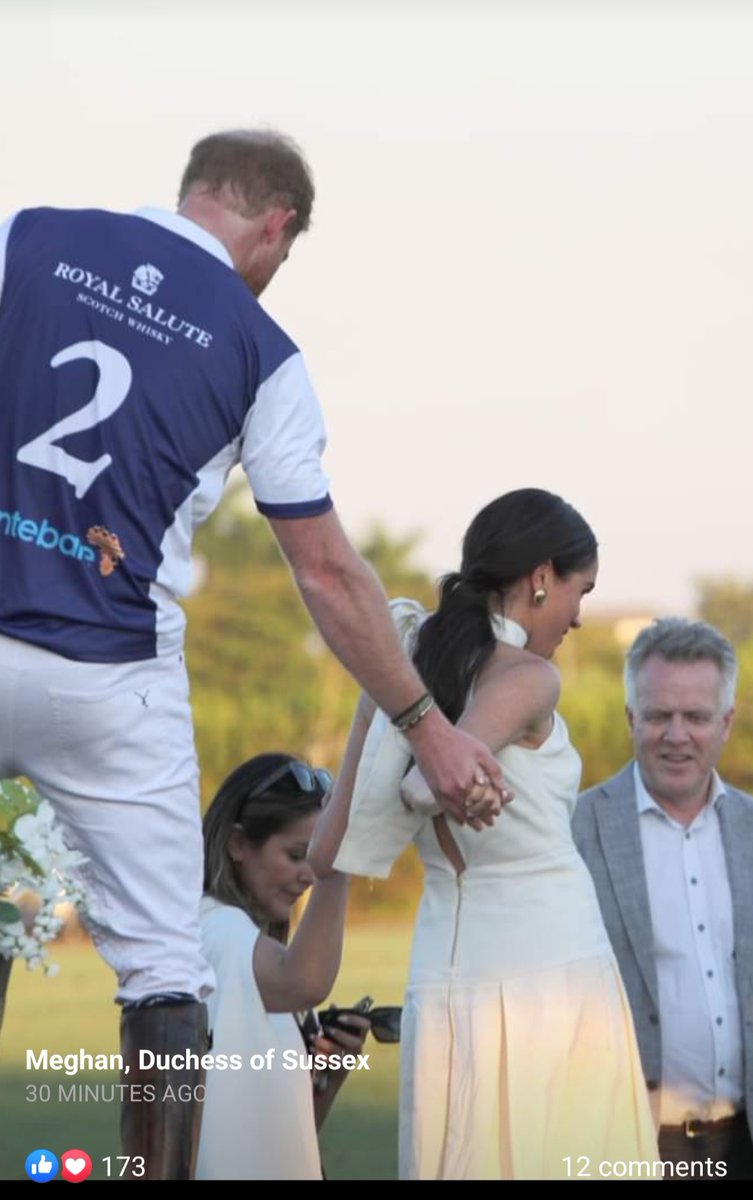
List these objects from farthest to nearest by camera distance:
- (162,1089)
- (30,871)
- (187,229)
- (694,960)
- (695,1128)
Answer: (694,960), (695,1128), (187,229), (162,1089), (30,871)

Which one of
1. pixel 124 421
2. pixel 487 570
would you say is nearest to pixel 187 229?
pixel 124 421

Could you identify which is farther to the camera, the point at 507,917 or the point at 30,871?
the point at 507,917

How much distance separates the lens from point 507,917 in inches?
164

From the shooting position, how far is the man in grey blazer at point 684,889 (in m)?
4.97

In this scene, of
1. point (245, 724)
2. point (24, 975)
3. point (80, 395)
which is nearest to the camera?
point (80, 395)

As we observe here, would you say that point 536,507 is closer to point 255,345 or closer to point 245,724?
point 255,345

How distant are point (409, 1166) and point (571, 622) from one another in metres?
1.13

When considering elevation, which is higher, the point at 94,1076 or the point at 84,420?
the point at 84,420

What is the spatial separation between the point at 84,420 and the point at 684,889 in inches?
80.5

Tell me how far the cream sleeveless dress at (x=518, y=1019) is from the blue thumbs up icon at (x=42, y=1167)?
721 mm

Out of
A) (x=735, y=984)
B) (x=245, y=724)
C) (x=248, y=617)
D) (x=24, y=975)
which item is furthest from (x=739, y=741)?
(x=735, y=984)

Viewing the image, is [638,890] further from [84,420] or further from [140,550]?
[84,420]

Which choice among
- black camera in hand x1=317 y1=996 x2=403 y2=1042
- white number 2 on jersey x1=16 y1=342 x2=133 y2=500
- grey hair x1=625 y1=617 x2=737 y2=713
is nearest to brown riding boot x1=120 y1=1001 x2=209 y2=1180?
black camera in hand x1=317 y1=996 x2=403 y2=1042

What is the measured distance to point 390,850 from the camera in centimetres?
425
